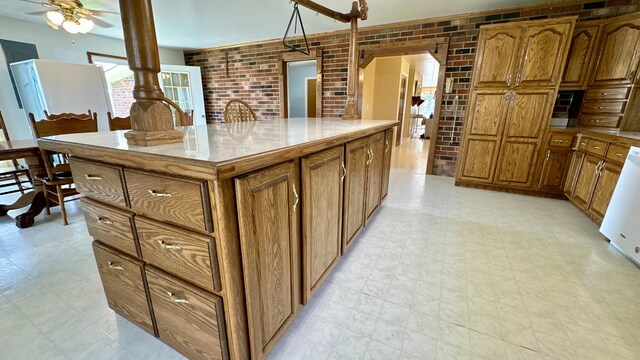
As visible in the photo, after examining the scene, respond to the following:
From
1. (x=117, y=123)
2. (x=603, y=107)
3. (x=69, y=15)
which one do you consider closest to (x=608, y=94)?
(x=603, y=107)

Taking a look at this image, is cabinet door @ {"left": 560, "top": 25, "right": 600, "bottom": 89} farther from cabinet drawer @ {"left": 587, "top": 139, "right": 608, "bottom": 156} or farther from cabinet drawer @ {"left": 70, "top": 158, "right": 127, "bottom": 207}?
cabinet drawer @ {"left": 70, "top": 158, "right": 127, "bottom": 207}

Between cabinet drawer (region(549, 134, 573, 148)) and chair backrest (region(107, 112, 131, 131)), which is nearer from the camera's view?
chair backrest (region(107, 112, 131, 131))

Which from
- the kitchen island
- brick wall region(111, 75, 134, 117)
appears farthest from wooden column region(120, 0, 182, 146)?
brick wall region(111, 75, 134, 117)

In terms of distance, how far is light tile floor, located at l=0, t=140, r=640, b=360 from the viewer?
111 centimetres

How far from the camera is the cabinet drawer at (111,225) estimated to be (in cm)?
96

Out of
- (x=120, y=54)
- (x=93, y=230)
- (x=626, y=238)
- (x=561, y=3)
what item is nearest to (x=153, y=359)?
(x=93, y=230)

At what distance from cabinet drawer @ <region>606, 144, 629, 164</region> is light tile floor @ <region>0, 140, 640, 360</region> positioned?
0.64 metres

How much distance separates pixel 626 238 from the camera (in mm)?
1743

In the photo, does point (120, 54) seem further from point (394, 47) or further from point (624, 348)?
point (624, 348)

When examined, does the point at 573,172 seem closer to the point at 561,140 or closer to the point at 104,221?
the point at 561,140

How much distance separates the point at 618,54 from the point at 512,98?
36.5 inches

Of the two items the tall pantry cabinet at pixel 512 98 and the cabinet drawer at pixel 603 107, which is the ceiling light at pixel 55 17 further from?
the cabinet drawer at pixel 603 107

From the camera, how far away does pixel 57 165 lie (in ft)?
7.49

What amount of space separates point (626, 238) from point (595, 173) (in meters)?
0.77
